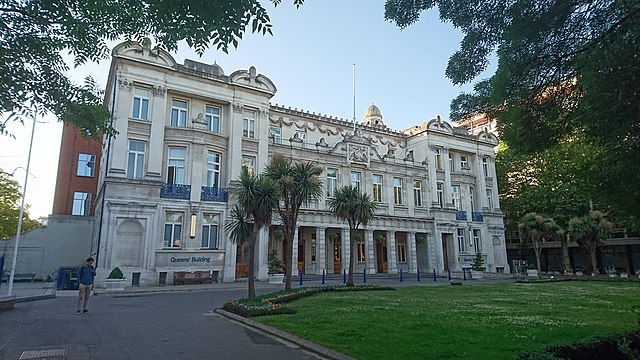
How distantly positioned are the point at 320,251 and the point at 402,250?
11.9 meters

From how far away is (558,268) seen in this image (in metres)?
53.6

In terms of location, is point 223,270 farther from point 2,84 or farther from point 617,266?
point 617,266

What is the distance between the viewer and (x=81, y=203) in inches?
1485

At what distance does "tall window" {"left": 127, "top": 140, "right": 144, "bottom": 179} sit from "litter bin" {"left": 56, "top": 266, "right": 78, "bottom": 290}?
7.14 meters

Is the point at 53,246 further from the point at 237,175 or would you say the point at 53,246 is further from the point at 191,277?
the point at 237,175

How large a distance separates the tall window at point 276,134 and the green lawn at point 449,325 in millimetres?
22391

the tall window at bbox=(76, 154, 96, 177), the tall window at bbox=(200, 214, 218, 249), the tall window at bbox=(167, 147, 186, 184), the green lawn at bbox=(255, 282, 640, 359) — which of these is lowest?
the green lawn at bbox=(255, 282, 640, 359)

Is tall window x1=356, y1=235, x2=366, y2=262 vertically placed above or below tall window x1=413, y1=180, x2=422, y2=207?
below

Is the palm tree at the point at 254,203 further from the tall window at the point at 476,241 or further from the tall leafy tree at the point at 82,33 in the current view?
the tall window at the point at 476,241

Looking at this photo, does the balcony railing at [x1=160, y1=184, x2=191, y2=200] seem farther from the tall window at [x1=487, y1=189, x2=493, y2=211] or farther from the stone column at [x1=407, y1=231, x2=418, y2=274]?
the tall window at [x1=487, y1=189, x2=493, y2=211]

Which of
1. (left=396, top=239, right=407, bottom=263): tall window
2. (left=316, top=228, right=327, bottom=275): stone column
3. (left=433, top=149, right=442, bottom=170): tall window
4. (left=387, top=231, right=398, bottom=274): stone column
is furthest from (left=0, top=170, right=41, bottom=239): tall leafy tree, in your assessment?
(left=433, top=149, right=442, bottom=170): tall window

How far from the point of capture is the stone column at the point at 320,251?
111 feet

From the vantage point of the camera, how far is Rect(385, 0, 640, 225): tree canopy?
235 inches

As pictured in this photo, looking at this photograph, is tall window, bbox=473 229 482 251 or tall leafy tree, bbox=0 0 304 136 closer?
tall leafy tree, bbox=0 0 304 136
